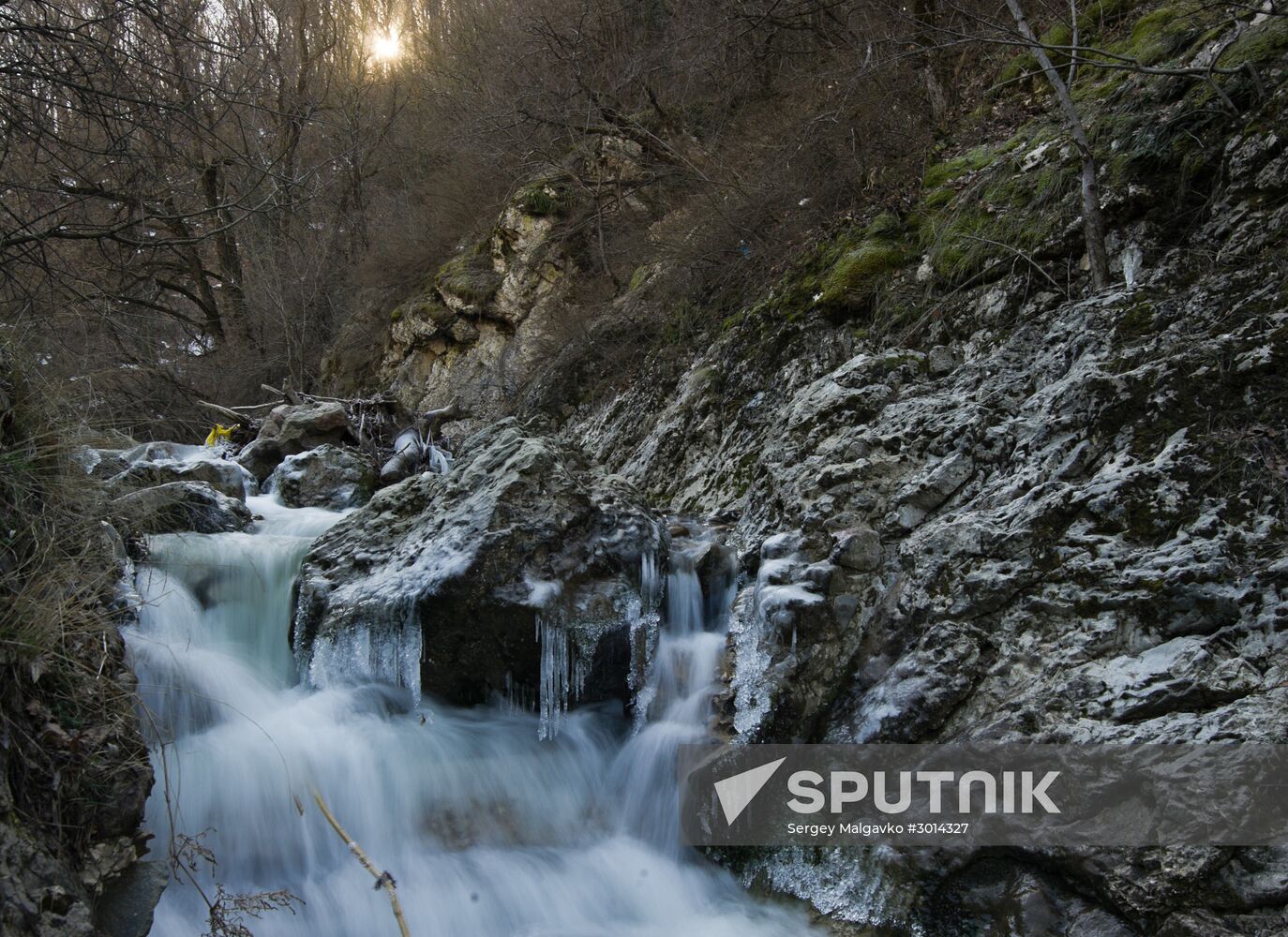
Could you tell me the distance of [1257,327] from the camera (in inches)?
139

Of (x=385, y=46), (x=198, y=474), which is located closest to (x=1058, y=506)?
(x=198, y=474)

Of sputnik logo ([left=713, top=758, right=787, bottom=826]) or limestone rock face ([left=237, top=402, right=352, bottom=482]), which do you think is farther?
limestone rock face ([left=237, top=402, right=352, bottom=482])

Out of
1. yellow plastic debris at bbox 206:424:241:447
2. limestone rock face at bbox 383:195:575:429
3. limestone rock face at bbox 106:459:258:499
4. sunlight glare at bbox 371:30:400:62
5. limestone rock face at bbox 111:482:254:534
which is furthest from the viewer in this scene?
sunlight glare at bbox 371:30:400:62

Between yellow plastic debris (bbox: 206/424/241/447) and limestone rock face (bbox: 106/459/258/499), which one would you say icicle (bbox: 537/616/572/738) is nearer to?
limestone rock face (bbox: 106/459/258/499)

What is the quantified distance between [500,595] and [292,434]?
6.66 meters

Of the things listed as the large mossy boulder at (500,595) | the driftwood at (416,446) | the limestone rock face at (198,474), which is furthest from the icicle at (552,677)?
the driftwood at (416,446)

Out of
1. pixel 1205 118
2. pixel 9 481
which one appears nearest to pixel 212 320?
pixel 9 481

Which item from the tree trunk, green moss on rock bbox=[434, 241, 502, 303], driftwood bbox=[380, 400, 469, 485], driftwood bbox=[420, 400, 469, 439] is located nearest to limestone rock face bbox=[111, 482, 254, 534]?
driftwood bbox=[380, 400, 469, 485]

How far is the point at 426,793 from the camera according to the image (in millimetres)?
4184

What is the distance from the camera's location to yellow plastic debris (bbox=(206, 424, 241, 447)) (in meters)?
11.9

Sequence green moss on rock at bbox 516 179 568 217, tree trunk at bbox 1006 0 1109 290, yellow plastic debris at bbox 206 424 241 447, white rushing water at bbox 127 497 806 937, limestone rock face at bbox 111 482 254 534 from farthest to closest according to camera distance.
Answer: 1. green moss on rock at bbox 516 179 568 217
2. yellow plastic debris at bbox 206 424 241 447
3. limestone rock face at bbox 111 482 254 534
4. tree trunk at bbox 1006 0 1109 290
5. white rushing water at bbox 127 497 806 937

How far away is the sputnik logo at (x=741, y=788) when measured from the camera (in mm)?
3715

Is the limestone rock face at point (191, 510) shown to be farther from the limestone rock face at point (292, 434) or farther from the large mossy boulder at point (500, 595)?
the limestone rock face at point (292, 434)

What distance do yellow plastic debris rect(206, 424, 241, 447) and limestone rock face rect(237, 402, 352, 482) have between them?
1430mm
